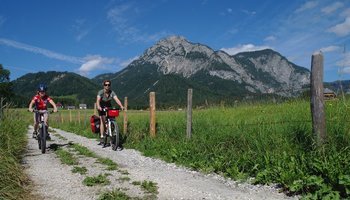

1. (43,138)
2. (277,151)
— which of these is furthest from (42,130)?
(277,151)

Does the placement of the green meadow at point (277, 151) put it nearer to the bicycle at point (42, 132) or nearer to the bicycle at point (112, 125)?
the bicycle at point (112, 125)

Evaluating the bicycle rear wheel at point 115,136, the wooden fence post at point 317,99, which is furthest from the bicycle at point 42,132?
the wooden fence post at point 317,99

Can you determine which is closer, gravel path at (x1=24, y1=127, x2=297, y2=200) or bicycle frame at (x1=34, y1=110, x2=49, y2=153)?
gravel path at (x1=24, y1=127, x2=297, y2=200)

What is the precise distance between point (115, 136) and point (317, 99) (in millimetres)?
7604

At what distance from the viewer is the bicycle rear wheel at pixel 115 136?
40.7 feet

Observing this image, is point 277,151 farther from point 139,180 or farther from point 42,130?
point 42,130

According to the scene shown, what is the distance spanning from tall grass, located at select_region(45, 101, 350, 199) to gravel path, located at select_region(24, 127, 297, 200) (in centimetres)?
37

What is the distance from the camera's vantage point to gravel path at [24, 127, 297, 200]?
5984 mm

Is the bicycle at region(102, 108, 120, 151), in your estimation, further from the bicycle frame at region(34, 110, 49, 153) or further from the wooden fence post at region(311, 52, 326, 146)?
the wooden fence post at region(311, 52, 326, 146)

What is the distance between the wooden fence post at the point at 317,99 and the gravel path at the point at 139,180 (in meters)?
1.63

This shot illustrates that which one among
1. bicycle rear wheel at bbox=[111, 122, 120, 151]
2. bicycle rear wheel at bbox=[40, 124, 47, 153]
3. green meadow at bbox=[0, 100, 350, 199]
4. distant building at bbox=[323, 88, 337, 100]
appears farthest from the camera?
bicycle rear wheel at bbox=[111, 122, 120, 151]

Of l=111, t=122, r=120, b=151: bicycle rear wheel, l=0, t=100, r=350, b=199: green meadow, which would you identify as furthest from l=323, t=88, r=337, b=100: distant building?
l=111, t=122, r=120, b=151: bicycle rear wheel

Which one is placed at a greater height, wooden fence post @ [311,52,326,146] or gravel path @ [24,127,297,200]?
wooden fence post @ [311,52,326,146]

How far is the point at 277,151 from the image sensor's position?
23.8 ft
